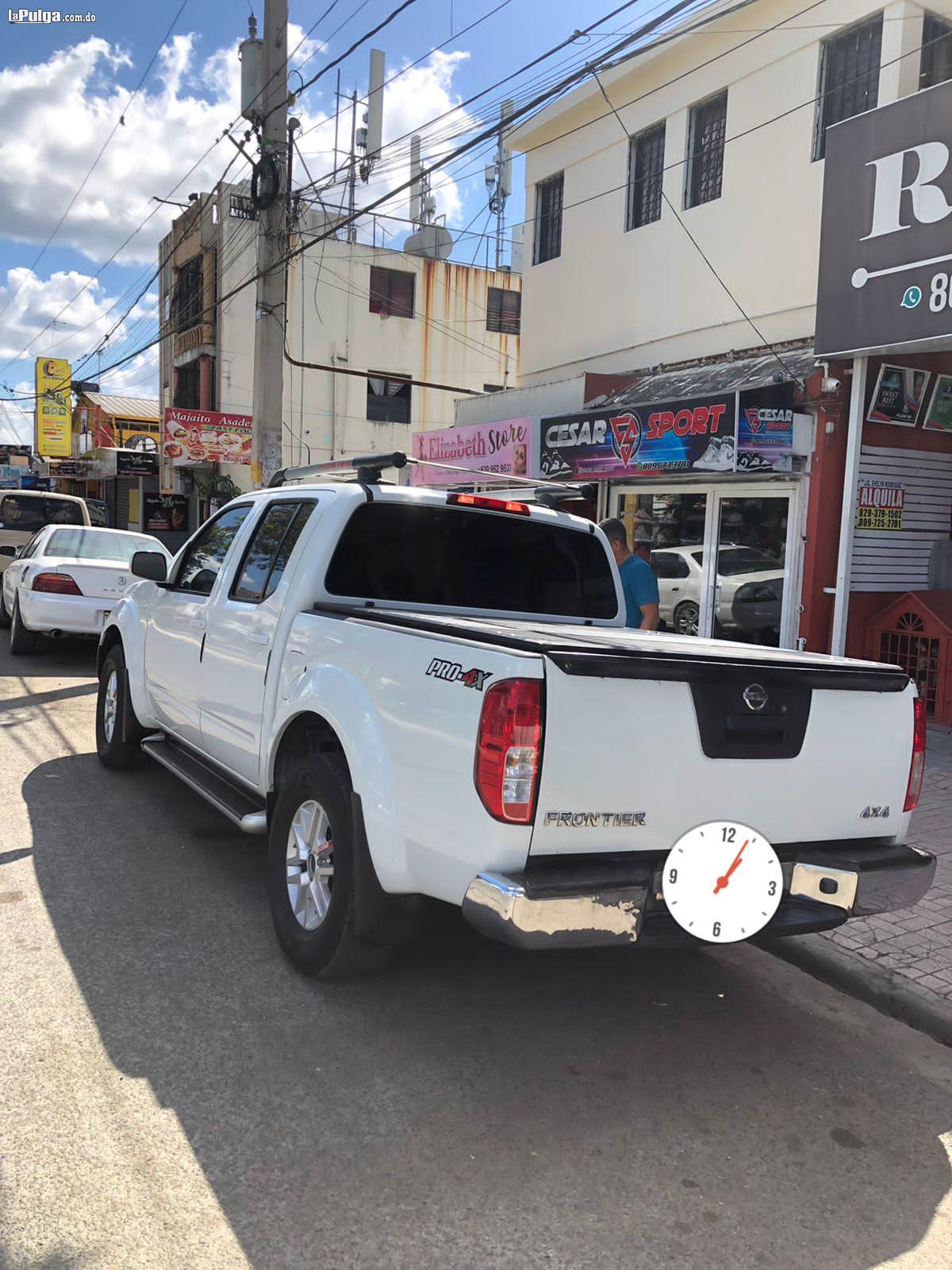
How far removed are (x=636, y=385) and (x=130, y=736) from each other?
8164 millimetres

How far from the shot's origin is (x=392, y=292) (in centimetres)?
2967

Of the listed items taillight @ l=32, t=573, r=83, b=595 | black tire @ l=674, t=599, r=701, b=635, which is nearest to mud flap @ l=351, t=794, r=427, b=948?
black tire @ l=674, t=599, r=701, b=635

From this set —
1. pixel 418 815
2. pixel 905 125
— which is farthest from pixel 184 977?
pixel 905 125

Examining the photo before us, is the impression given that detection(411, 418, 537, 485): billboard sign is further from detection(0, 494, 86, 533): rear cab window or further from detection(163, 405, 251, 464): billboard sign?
detection(163, 405, 251, 464): billboard sign

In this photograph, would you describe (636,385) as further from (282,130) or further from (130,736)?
(130,736)

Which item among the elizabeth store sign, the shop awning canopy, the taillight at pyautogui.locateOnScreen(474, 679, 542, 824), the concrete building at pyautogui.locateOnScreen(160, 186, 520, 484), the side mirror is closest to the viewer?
the taillight at pyautogui.locateOnScreen(474, 679, 542, 824)

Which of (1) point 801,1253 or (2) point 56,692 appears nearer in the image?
(1) point 801,1253

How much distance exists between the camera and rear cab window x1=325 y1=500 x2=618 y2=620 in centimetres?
456

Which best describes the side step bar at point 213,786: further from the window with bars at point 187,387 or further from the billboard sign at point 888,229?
the window with bars at point 187,387

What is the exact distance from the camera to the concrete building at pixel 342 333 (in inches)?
1100

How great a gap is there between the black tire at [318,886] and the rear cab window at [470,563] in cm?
96

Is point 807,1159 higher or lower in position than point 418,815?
lower

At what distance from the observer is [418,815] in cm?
321

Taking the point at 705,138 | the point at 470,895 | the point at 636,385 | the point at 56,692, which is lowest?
the point at 56,692
